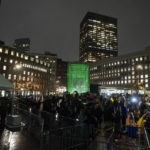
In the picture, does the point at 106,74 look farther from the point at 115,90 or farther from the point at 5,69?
the point at 5,69

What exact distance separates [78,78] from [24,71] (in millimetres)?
47535

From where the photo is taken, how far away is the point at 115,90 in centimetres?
7231

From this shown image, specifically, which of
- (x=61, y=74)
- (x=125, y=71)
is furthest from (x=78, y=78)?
(x=61, y=74)

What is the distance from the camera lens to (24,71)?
7825cm

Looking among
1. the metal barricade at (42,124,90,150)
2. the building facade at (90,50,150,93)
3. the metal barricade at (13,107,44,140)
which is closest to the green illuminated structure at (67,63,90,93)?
the metal barricade at (13,107,44,140)

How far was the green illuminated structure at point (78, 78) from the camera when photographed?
38688 mm

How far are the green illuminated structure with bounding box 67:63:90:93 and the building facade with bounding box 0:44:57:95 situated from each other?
25955 millimetres

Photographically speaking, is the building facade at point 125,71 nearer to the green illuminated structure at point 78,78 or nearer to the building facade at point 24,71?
the building facade at point 24,71

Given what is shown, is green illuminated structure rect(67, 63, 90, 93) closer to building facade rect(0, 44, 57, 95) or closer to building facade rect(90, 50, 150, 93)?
building facade rect(0, 44, 57, 95)

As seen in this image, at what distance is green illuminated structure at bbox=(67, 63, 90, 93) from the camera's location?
3869 cm

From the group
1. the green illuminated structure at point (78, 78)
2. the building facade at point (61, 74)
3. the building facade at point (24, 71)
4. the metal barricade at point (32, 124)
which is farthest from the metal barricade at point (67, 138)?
the building facade at point (61, 74)

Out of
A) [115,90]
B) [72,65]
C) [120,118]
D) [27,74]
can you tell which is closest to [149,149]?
[120,118]

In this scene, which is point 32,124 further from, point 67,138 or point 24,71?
point 24,71

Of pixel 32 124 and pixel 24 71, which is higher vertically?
pixel 24 71
